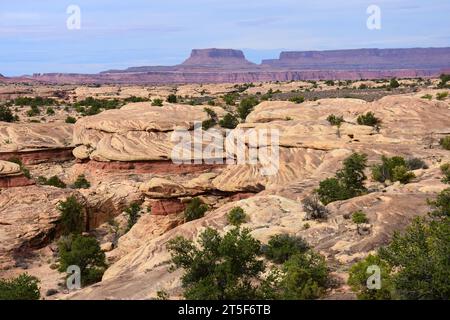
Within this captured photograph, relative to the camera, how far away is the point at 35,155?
39.8 metres

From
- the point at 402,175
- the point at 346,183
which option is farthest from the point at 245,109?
the point at 402,175

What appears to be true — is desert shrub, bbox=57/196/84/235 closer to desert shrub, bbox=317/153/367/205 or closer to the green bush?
desert shrub, bbox=317/153/367/205

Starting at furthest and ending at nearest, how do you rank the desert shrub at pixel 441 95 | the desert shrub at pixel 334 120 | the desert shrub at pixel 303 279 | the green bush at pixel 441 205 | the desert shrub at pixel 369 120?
1. the desert shrub at pixel 441 95
2. the desert shrub at pixel 334 120
3. the desert shrub at pixel 369 120
4. the green bush at pixel 441 205
5. the desert shrub at pixel 303 279

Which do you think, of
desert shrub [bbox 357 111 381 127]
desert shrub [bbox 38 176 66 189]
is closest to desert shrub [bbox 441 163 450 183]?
desert shrub [bbox 357 111 381 127]

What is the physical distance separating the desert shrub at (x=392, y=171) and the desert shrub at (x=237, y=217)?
7.03 meters

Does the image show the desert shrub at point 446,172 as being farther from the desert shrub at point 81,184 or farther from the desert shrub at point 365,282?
the desert shrub at point 81,184

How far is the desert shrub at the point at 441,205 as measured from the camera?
1484 cm

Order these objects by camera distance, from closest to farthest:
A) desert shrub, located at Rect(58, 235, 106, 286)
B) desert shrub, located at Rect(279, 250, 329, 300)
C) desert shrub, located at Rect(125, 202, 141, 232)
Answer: desert shrub, located at Rect(279, 250, 329, 300) < desert shrub, located at Rect(58, 235, 106, 286) < desert shrub, located at Rect(125, 202, 141, 232)

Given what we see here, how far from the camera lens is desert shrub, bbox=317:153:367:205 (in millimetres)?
19734

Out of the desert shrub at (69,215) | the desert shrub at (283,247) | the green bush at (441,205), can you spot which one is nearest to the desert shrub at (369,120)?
the green bush at (441,205)

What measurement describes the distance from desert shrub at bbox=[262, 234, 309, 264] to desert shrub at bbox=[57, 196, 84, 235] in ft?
40.9

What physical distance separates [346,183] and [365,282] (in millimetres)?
10188
